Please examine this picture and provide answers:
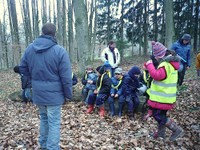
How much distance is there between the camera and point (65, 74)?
388 cm

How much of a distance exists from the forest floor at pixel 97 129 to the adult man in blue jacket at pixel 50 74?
3.85 feet

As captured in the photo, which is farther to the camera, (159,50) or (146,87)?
(146,87)

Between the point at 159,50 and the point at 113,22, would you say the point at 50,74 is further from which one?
the point at 113,22

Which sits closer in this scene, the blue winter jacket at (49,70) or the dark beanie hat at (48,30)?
the blue winter jacket at (49,70)

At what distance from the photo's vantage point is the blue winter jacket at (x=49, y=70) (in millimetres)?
3871

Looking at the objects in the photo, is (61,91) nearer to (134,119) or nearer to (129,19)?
(134,119)

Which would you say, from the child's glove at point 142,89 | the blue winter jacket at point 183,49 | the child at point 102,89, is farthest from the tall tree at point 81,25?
the child's glove at point 142,89

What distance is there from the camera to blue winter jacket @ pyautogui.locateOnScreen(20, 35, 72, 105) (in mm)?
3871

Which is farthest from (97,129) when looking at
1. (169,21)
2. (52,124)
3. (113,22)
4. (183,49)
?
(113,22)

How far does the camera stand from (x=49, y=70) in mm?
3887

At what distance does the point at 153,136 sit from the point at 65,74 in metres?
2.79

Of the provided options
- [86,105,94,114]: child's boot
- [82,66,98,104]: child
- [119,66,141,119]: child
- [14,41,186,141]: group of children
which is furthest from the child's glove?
[86,105,94,114]: child's boot

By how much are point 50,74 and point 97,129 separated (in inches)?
110

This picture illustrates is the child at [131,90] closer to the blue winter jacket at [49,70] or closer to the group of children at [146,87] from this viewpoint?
the group of children at [146,87]
